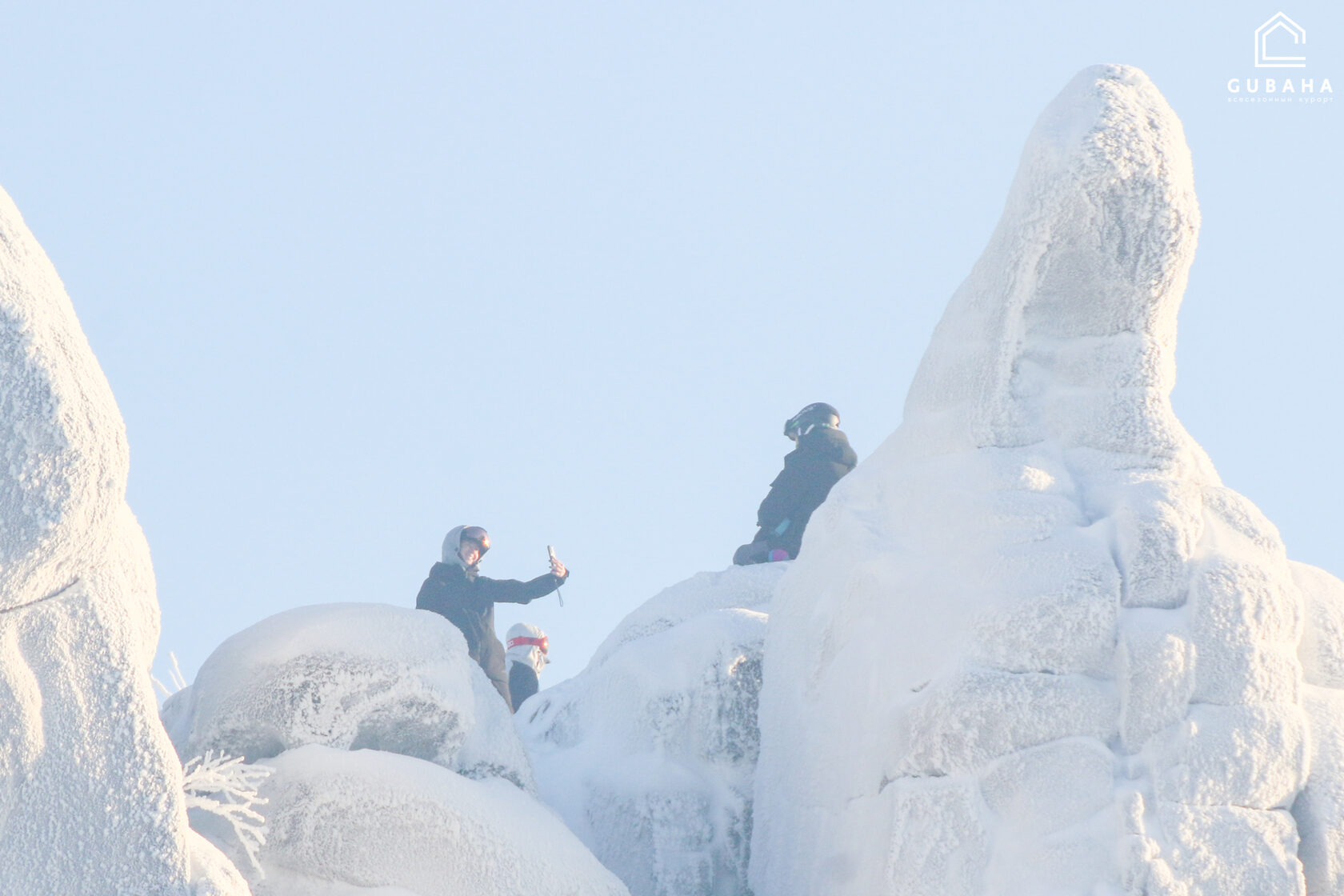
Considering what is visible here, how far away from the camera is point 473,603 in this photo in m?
7.96

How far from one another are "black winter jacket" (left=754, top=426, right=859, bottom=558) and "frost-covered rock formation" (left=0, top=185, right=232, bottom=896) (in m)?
4.88

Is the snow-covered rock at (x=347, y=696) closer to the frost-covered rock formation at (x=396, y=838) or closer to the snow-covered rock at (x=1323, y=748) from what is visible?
the frost-covered rock formation at (x=396, y=838)

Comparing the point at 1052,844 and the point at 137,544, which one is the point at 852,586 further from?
the point at 137,544

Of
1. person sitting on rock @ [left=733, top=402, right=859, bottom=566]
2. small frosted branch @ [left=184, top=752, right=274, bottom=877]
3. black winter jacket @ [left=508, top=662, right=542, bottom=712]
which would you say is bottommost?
black winter jacket @ [left=508, top=662, right=542, bottom=712]

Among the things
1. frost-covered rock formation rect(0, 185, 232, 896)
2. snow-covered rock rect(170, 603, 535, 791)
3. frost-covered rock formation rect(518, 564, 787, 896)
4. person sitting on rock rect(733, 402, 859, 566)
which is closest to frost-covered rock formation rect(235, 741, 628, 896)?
snow-covered rock rect(170, 603, 535, 791)

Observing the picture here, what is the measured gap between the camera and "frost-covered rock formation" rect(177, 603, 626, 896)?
16.0 feet

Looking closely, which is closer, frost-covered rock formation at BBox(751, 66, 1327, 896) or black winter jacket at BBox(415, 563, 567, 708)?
frost-covered rock formation at BBox(751, 66, 1327, 896)

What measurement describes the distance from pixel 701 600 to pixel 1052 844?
298cm

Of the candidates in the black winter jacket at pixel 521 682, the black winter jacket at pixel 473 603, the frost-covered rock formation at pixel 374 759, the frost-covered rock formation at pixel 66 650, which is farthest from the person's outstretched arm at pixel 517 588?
the frost-covered rock formation at pixel 66 650

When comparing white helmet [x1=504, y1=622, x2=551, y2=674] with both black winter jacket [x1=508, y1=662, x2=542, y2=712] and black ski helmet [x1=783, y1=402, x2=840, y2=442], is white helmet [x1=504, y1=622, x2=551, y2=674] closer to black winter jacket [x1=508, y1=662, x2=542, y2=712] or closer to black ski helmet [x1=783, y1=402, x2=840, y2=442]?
black winter jacket [x1=508, y1=662, x2=542, y2=712]

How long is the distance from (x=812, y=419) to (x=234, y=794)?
14.5 ft

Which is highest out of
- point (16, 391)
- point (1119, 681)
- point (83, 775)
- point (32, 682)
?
point (16, 391)

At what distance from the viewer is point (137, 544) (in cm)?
477

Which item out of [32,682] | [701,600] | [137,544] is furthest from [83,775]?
[701,600]
